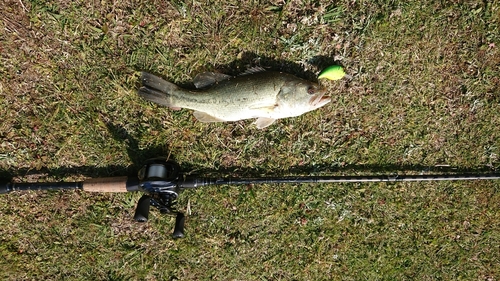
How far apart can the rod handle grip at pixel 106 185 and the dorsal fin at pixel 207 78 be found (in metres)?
1.16

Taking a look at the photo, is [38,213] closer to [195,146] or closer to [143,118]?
[143,118]

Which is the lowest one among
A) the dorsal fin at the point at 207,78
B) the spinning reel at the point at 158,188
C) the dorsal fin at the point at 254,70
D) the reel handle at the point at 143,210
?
the reel handle at the point at 143,210

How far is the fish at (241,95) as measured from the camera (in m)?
3.24

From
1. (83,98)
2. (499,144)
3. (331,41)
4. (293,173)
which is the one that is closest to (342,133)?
(293,173)

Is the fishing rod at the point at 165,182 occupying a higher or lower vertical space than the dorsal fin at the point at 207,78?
lower

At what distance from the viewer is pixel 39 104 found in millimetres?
3631

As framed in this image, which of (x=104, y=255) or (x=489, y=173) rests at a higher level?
(x=489, y=173)

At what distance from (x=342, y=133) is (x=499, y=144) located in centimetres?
168

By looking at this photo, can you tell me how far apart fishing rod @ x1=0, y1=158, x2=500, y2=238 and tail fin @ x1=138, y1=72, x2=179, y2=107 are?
59cm

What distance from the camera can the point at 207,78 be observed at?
341 centimetres

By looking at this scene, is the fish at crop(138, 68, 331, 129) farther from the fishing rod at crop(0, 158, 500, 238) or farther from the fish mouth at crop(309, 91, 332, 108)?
the fishing rod at crop(0, 158, 500, 238)

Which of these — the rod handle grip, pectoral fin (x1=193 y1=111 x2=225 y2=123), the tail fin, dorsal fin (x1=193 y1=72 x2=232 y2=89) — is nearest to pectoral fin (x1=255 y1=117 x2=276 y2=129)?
pectoral fin (x1=193 y1=111 x2=225 y2=123)

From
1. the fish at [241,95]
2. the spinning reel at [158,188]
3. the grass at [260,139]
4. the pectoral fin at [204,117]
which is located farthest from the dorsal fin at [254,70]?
the spinning reel at [158,188]

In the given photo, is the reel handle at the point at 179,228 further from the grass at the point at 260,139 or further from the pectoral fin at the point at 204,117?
the pectoral fin at the point at 204,117
